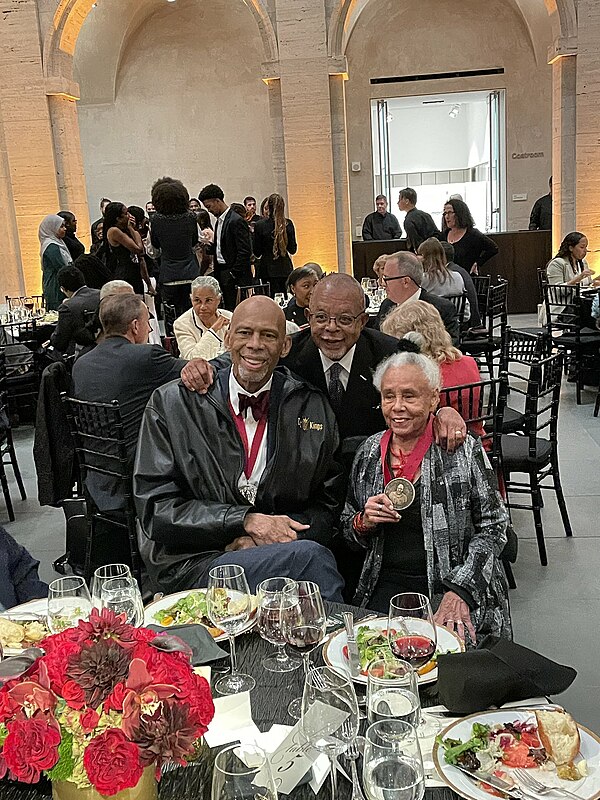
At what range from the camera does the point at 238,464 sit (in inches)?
113

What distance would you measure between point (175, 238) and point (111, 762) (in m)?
7.75

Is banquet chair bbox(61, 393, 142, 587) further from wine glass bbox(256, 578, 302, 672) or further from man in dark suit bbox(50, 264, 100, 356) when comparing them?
man in dark suit bbox(50, 264, 100, 356)

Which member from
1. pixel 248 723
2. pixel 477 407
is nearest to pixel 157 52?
pixel 477 407

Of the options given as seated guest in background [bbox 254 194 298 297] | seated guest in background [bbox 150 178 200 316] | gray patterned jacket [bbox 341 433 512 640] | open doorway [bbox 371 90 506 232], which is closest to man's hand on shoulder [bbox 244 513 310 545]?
gray patterned jacket [bbox 341 433 512 640]

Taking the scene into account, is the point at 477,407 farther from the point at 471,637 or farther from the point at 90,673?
the point at 90,673

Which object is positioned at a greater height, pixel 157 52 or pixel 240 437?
pixel 157 52

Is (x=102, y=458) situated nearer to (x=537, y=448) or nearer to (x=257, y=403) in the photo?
(x=257, y=403)

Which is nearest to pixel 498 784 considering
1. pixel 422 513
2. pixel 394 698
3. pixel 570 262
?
pixel 394 698

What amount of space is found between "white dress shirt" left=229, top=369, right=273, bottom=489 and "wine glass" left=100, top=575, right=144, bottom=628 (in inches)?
42.5

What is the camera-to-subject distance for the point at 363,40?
15.0 m

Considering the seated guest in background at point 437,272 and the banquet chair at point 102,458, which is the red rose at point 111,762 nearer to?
the banquet chair at point 102,458

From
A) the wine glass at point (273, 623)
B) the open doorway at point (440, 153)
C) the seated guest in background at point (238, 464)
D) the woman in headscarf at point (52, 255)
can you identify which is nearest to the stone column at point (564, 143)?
the woman in headscarf at point (52, 255)

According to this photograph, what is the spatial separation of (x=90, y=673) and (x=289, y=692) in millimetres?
599

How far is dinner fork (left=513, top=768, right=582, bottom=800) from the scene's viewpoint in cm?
138
